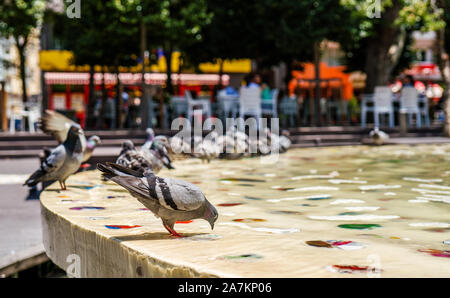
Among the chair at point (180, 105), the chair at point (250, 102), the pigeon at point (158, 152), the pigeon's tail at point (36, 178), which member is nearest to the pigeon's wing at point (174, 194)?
the pigeon at point (158, 152)

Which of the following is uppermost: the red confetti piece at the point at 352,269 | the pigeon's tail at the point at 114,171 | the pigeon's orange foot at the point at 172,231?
the pigeon's tail at the point at 114,171

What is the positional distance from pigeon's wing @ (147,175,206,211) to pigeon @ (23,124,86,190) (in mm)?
2636

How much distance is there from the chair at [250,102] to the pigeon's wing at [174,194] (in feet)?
39.7

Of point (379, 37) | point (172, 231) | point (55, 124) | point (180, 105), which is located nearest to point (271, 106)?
point (180, 105)

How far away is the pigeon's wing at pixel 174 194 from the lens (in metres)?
2.83

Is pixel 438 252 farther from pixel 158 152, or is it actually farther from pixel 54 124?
pixel 54 124

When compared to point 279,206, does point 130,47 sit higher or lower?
higher

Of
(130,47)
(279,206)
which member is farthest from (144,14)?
(279,206)

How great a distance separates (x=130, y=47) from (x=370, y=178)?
12.5 meters

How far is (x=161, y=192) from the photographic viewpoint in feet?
9.29

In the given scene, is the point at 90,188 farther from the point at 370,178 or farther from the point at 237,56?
the point at 237,56

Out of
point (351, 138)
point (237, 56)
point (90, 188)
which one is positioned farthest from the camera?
point (237, 56)

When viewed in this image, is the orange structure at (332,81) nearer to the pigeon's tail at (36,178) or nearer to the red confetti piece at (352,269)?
the pigeon's tail at (36,178)

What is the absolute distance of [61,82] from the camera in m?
28.8
